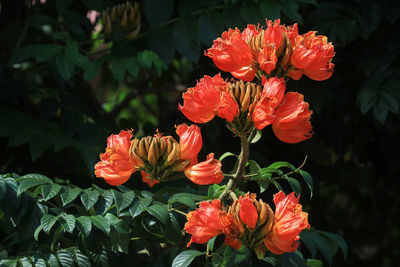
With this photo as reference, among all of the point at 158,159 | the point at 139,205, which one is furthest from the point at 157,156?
the point at 139,205

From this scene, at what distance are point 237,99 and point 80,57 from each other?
4.87 feet

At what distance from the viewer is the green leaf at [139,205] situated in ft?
5.31

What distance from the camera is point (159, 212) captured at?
161 centimetres

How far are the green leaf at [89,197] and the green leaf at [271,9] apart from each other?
124 cm

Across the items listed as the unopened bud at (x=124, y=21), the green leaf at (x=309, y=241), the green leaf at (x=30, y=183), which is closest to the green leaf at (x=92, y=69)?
the unopened bud at (x=124, y=21)

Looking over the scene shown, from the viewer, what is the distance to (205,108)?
150 cm

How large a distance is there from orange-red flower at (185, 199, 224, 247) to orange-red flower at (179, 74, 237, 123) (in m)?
0.22

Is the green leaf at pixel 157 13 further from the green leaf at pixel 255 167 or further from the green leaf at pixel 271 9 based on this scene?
the green leaf at pixel 255 167

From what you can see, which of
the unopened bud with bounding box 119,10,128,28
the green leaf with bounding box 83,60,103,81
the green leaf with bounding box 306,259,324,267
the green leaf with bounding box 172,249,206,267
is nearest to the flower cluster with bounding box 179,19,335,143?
the green leaf with bounding box 172,249,206,267

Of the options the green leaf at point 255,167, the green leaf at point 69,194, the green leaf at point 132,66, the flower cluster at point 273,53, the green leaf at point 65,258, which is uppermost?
the flower cluster at point 273,53

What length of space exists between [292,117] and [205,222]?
13.3 inches

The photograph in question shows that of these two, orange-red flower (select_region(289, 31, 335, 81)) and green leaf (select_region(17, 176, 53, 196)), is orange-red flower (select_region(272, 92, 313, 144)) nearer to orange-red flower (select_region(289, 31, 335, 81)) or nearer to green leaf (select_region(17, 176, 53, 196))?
orange-red flower (select_region(289, 31, 335, 81))

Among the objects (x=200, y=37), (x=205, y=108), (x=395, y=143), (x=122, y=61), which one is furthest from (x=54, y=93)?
(x=395, y=143)

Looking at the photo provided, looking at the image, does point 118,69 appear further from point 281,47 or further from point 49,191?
point 281,47
